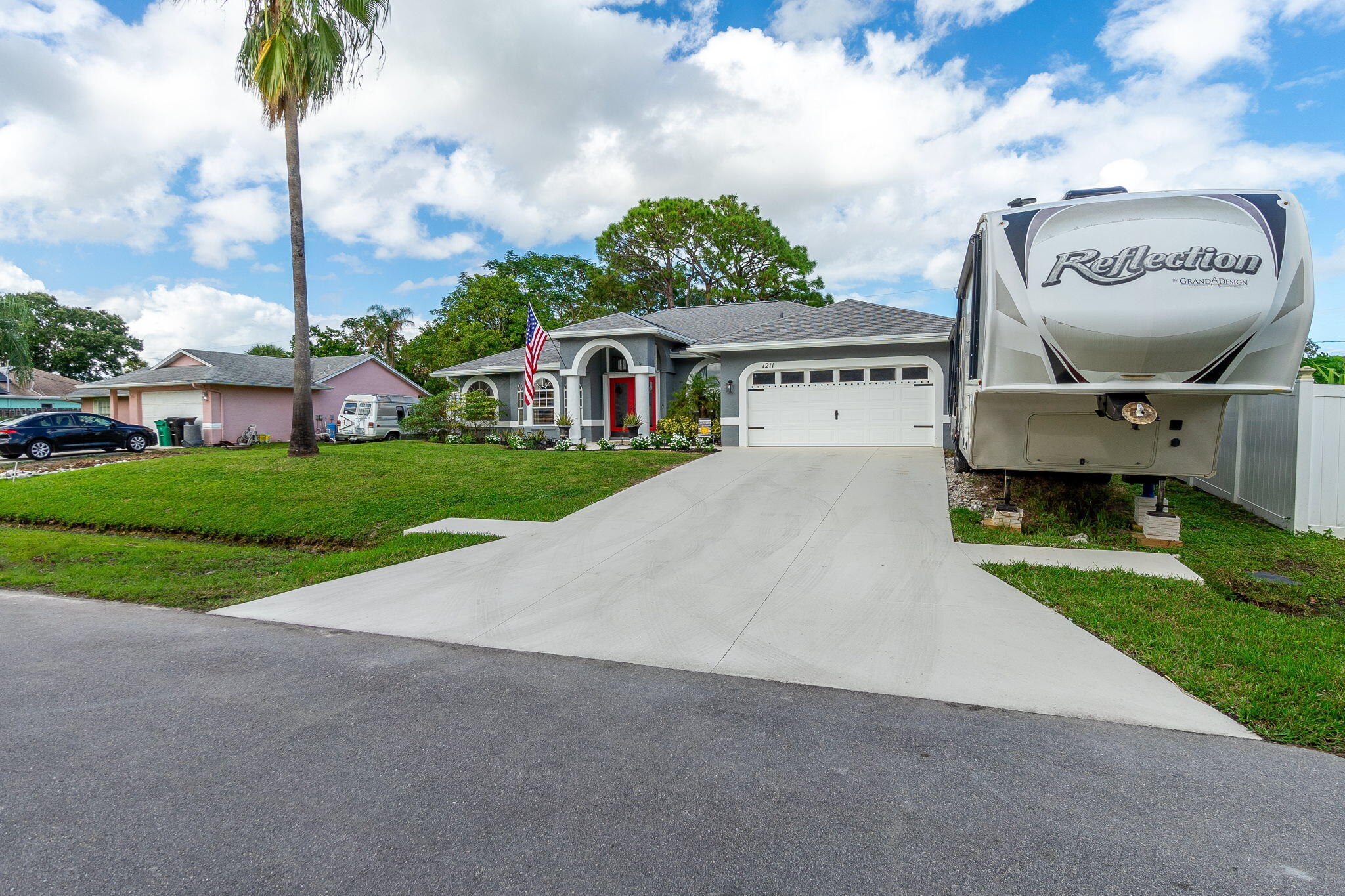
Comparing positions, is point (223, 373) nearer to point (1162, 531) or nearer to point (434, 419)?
point (434, 419)

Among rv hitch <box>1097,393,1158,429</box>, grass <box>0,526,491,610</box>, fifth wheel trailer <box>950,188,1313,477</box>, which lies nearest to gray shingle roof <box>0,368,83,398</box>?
grass <box>0,526,491,610</box>

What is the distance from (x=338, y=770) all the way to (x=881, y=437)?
1425cm

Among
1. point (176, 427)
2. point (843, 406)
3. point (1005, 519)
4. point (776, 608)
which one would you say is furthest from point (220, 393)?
point (1005, 519)

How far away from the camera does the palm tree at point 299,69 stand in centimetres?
1400

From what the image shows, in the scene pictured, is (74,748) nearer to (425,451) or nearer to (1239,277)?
(1239,277)

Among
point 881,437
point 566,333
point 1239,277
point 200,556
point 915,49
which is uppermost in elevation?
point 915,49

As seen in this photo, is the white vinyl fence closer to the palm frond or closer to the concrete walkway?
the concrete walkway

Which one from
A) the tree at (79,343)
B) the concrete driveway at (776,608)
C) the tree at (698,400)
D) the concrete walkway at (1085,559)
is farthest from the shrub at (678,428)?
the tree at (79,343)

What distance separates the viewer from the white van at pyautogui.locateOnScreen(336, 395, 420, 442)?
24.2 m

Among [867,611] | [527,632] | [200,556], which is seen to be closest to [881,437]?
[867,611]

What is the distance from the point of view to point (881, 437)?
50.5ft

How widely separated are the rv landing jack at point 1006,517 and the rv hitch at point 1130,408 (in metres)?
1.91

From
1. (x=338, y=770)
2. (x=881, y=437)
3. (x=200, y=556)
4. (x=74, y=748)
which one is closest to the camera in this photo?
(x=338, y=770)

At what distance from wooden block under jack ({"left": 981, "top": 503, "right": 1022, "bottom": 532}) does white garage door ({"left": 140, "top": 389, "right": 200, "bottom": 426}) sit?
1048 inches
